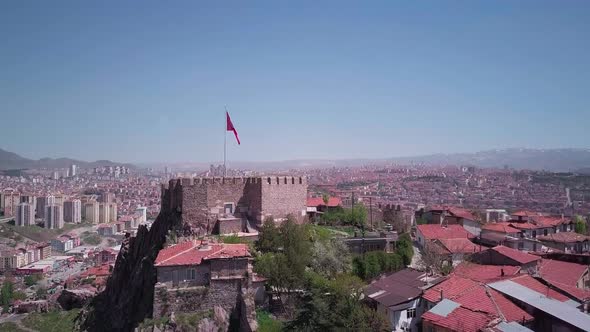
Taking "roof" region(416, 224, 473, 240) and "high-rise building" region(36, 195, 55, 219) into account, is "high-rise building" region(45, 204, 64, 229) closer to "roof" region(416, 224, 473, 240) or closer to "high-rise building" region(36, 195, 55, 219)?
"high-rise building" region(36, 195, 55, 219)

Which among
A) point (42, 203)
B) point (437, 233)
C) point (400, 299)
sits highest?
point (437, 233)

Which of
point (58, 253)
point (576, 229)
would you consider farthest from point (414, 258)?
point (58, 253)

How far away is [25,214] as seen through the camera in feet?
468

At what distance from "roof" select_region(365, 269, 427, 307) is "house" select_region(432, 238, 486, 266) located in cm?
774

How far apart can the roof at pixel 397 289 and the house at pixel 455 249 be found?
305 inches

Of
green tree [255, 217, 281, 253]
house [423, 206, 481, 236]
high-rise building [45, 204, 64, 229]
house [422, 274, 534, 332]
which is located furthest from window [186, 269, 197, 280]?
high-rise building [45, 204, 64, 229]

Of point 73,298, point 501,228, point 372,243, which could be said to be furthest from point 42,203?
point 372,243

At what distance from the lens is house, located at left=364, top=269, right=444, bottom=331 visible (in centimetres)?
1912

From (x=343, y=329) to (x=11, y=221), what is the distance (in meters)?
153

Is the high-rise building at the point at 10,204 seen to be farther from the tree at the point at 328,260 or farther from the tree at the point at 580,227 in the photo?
the tree at the point at 580,227

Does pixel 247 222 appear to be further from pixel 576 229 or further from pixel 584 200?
pixel 584 200

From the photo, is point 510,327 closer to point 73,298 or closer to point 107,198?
point 73,298

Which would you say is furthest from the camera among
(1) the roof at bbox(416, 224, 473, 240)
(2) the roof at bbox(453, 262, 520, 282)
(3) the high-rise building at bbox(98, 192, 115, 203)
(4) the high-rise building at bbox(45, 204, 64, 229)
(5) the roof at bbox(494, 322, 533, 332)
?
(3) the high-rise building at bbox(98, 192, 115, 203)

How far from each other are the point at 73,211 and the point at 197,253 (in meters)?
146
